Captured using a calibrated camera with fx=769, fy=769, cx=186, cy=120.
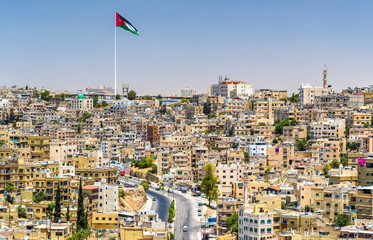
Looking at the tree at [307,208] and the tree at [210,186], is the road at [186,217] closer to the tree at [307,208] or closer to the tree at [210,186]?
the tree at [210,186]

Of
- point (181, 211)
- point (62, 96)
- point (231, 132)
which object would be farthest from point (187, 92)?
point (181, 211)

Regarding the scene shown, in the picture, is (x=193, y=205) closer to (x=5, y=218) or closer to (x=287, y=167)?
(x=287, y=167)

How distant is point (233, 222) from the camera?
132ft

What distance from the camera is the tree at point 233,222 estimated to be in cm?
3890

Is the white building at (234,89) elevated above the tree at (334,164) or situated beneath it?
elevated above

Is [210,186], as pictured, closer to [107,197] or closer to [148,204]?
[148,204]

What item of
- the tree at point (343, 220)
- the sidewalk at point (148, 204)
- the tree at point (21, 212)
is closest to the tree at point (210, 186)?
the sidewalk at point (148, 204)

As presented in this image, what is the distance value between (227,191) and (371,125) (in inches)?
759

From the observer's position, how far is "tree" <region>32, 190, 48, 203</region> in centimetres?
4306

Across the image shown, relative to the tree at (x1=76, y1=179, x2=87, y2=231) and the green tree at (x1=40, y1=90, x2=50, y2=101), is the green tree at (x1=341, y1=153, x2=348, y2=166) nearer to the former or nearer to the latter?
the tree at (x1=76, y1=179, x2=87, y2=231)

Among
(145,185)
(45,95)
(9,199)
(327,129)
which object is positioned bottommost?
(145,185)

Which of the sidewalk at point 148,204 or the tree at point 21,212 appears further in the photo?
the sidewalk at point 148,204

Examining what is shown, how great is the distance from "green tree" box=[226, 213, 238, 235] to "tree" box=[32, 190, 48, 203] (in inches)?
418

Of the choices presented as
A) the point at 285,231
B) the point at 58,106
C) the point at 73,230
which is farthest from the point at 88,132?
the point at 285,231
